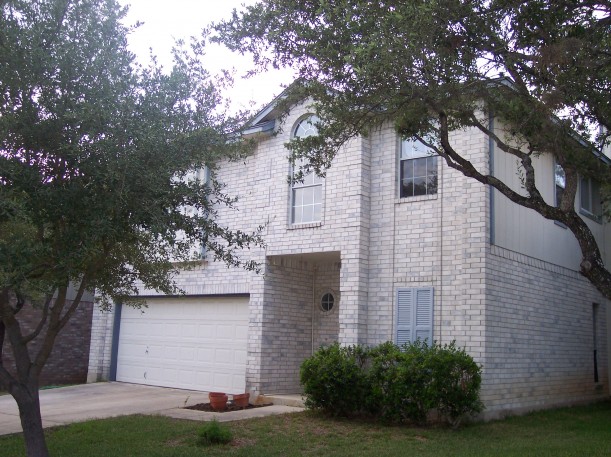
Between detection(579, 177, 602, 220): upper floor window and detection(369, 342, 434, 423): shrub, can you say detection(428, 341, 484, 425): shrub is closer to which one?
detection(369, 342, 434, 423): shrub

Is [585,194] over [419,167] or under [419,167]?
over

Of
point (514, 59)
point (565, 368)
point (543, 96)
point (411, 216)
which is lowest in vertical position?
point (565, 368)

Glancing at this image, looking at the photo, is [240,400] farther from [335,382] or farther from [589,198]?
[589,198]

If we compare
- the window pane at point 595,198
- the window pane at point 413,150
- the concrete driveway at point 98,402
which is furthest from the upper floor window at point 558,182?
the concrete driveway at point 98,402

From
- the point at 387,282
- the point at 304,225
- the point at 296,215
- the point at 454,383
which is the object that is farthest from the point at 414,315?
the point at 296,215

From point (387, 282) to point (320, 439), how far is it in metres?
4.07

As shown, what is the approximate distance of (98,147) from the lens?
737 centimetres

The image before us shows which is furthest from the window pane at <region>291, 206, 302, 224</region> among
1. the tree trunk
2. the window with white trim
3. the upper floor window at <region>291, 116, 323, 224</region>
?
the tree trunk

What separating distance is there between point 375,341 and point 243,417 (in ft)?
9.95

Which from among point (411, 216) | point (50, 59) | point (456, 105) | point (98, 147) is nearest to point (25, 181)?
point (98, 147)

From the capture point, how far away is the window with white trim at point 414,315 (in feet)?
42.3

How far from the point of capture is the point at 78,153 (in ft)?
24.5

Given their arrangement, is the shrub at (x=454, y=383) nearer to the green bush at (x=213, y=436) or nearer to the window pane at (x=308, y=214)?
the green bush at (x=213, y=436)

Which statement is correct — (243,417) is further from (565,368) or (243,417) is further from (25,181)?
(565,368)
